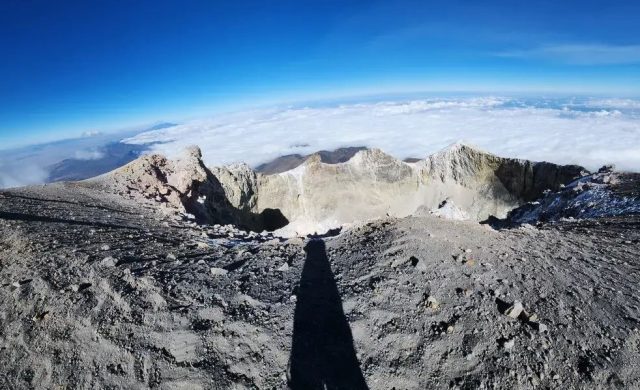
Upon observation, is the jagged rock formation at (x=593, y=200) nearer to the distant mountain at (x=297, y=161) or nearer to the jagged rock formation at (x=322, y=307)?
the jagged rock formation at (x=322, y=307)

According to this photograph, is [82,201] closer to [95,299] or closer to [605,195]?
→ [95,299]

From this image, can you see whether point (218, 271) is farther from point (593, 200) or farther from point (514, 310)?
point (593, 200)

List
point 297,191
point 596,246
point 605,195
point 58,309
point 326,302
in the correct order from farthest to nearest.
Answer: point 297,191, point 605,195, point 596,246, point 326,302, point 58,309

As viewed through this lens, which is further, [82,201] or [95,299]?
[82,201]

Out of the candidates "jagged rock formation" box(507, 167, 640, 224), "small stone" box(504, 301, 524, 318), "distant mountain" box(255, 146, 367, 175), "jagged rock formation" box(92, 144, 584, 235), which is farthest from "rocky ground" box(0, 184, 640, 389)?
"distant mountain" box(255, 146, 367, 175)

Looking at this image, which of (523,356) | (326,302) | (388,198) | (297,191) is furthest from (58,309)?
(388,198)

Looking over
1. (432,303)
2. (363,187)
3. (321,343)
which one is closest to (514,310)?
(432,303)

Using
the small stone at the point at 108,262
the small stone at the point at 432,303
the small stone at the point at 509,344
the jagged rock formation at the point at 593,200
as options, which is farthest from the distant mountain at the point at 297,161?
the small stone at the point at 509,344
